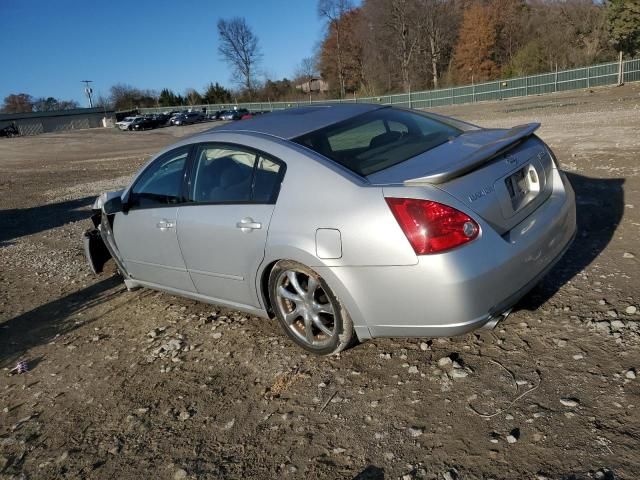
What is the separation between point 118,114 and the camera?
92.0 metres

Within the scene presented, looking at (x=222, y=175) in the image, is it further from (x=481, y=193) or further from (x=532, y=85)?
(x=532, y=85)

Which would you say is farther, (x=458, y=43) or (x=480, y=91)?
(x=458, y=43)

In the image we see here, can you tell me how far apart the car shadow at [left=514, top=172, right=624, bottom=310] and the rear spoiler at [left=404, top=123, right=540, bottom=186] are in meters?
1.16

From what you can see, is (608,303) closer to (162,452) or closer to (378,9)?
(162,452)

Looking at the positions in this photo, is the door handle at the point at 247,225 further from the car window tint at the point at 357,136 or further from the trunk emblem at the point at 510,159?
the trunk emblem at the point at 510,159

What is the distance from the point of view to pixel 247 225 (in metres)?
3.43

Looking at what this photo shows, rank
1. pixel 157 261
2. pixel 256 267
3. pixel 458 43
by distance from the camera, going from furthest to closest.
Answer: pixel 458 43, pixel 157 261, pixel 256 267

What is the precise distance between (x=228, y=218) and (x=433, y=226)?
1499 millimetres

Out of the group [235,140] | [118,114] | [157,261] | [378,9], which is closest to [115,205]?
[157,261]

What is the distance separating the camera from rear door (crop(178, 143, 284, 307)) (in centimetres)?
342

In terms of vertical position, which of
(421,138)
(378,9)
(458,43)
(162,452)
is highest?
(378,9)

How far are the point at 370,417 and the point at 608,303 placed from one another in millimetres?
1938

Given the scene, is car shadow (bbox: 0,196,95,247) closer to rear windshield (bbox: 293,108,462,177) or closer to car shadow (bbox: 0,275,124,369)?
car shadow (bbox: 0,275,124,369)

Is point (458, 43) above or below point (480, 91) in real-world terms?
above
